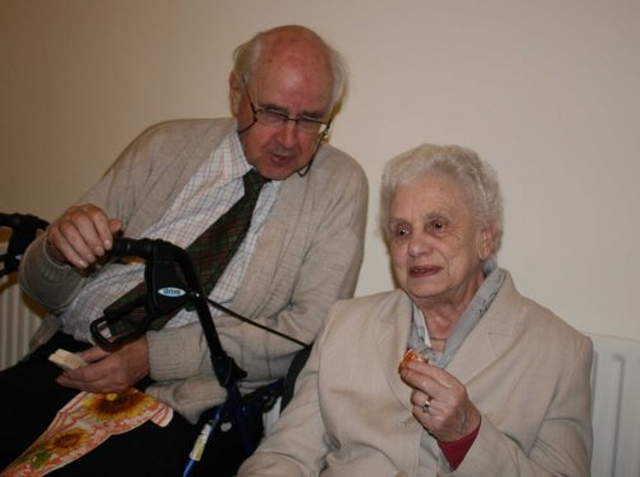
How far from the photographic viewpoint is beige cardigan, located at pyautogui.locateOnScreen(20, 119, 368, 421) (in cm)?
160

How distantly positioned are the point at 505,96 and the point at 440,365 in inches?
35.2

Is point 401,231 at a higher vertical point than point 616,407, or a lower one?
higher

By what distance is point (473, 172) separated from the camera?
4.62ft

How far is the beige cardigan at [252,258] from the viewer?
1.60 m

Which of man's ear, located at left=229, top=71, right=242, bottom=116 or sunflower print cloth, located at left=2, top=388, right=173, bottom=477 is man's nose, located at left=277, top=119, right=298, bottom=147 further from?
sunflower print cloth, located at left=2, top=388, right=173, bottom=477

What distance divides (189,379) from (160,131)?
32.4 inches

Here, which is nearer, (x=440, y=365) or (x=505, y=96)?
(x=440, y=365)

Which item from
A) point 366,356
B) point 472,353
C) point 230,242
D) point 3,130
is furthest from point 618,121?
point 3,130

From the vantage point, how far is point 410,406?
1335mm

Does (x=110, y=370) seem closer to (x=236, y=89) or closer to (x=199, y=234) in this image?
(x=199, y=234)

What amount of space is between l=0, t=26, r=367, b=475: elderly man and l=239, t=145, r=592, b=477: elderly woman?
225 mm

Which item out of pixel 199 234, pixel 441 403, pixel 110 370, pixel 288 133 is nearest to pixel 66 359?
pixel 110 370

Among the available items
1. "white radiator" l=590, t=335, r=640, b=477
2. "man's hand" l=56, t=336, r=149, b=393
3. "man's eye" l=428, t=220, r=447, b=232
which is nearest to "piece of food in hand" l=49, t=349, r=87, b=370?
"man's hand" l=56, t=336, r=149, b=393

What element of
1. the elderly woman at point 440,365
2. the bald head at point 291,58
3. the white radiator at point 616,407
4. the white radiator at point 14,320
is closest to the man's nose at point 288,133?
the bald head at point 291,58
